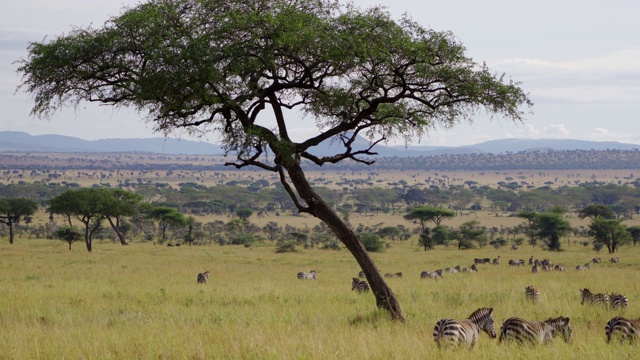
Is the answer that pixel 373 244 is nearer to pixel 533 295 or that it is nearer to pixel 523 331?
pixel 533 295

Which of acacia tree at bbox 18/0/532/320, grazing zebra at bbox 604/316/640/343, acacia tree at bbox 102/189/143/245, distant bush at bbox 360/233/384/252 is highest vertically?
acacia tree at bbox 18/0/532/320

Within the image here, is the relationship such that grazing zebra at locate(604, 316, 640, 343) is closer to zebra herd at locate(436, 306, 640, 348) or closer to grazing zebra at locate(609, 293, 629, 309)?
zebra herd at locate(436, 306, 640, 348)

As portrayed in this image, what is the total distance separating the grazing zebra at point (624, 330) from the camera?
9609 millimetres

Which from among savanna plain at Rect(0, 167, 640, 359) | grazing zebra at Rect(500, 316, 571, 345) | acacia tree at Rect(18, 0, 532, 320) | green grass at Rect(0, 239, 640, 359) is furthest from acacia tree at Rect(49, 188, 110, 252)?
grazing zebra at Rect(500, 316, 571, 345)

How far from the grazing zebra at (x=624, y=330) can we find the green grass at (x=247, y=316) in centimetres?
30

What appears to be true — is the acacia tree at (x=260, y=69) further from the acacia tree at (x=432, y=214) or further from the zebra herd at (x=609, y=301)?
the acacia tree at (x=432, y=214)

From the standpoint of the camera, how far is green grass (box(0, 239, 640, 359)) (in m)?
8.55

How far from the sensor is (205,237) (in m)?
63.7

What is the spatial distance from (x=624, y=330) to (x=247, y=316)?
281 inches

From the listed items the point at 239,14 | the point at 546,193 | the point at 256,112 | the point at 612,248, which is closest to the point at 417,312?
the point at 256,112

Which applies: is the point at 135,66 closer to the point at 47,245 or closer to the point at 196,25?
the point at 196,25

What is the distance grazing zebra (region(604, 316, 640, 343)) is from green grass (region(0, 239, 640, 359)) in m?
0.30

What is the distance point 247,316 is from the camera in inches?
525

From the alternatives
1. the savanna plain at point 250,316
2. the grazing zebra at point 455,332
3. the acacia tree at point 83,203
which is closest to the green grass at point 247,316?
the savanna plain at point 250,316
